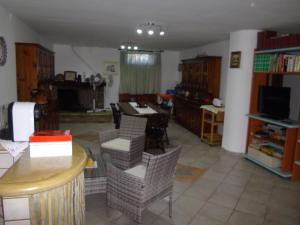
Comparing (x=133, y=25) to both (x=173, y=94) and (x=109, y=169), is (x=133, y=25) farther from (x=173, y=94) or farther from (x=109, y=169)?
(x=173, y=94)

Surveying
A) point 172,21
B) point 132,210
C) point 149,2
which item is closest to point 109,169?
point 132,210

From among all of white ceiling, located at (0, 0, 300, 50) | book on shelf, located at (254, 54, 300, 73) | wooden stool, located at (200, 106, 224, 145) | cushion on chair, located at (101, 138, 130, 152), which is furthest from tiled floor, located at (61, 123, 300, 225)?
white ceiling, located at (0, 0, 300, 50)

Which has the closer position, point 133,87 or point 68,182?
point 68,182

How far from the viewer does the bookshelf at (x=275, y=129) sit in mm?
3656

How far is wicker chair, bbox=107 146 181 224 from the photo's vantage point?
2.16 m

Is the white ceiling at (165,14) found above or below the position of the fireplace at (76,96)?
above

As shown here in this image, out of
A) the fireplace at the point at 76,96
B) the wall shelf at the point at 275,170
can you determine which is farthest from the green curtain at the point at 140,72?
the wall shelf at the point at 275,170

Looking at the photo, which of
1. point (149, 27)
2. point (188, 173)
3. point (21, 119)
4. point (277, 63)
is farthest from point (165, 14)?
point (21, 119)

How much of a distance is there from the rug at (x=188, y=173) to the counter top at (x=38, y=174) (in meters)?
2.47

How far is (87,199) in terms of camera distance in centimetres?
297

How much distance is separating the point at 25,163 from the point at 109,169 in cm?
115

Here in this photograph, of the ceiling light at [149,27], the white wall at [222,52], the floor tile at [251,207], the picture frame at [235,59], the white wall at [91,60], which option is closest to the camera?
the floor tile at [251,207]

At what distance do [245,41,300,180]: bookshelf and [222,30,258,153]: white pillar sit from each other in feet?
0.44

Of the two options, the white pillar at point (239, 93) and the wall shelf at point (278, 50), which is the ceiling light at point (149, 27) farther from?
the wall shelf at point (278, 50)
